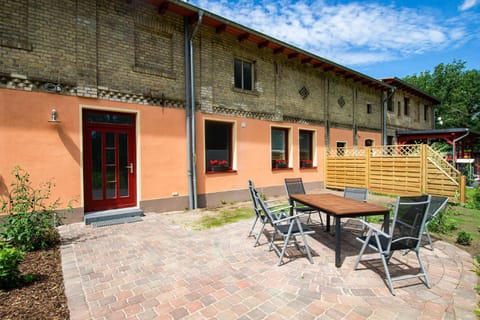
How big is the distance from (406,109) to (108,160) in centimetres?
→ 1874

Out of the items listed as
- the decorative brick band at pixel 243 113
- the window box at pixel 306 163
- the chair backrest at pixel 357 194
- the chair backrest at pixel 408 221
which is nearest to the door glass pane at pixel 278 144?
the decorative brick band at pixel 243 113

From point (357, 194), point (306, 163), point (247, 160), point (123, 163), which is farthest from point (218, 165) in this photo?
point (306, 163)

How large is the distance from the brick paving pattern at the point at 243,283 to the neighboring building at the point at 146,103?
219 centimetres

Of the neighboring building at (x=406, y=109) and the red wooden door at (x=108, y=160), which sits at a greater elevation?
the neighboring building at (x=406, y=109)

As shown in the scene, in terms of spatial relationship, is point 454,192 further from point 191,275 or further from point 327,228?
point 191,275

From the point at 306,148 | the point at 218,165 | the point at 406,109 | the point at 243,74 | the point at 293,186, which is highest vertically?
the point at 406,109

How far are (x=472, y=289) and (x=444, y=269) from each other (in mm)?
493

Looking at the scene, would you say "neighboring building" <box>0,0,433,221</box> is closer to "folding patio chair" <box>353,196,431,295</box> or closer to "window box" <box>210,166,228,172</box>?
"window box" <box>210,166,228,172</box>

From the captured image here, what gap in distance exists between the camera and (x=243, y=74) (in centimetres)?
860

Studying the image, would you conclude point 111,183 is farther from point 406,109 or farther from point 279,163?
point 406,109

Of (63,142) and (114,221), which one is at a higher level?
(63,142)

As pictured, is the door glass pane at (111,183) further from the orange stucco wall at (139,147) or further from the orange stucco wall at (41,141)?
the orange stucco wall at (41,141)

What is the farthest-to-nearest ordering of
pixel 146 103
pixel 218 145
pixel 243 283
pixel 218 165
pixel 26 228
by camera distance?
1. pixel 218 145
2. pixel 218 165
3. pixel 146 103
4. pixel 26 228
5. pixel 243 283

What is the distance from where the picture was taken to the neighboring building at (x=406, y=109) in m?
14.8
